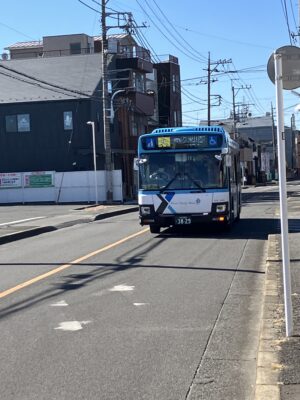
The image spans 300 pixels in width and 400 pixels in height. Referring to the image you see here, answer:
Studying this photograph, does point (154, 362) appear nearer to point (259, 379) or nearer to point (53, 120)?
point (259, 379)

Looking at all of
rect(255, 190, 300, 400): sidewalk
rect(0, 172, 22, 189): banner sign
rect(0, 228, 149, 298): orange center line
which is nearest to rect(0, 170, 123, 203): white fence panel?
rect(0, 172, 22, 189): banner sign

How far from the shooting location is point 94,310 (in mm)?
7648

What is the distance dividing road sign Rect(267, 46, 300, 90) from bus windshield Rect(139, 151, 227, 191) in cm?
1027

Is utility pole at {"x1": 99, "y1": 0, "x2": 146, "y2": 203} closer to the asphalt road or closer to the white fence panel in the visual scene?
the white fence panel

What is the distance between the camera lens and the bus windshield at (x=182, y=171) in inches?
637

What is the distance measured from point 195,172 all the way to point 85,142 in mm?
28704

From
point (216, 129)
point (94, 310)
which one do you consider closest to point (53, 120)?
point (216, 129)

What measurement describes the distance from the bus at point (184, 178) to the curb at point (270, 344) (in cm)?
685

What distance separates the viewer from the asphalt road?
4.94m

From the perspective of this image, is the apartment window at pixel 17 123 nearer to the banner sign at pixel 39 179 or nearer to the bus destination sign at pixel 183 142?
the banner sign at pixel 39 179

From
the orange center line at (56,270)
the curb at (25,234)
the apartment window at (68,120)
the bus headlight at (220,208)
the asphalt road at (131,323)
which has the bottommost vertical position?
the asphalt road at (131,323)

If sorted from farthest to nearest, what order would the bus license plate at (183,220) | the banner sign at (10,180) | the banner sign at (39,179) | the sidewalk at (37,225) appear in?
the banner sign at (10,180)
the banner sign at (39,179)
the sidewalk at (37,225)
the bus license plate at (183,220)

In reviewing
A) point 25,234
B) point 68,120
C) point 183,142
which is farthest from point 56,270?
point 68,120

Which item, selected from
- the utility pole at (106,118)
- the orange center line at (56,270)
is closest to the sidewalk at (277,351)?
the orange center line at (56,270)
